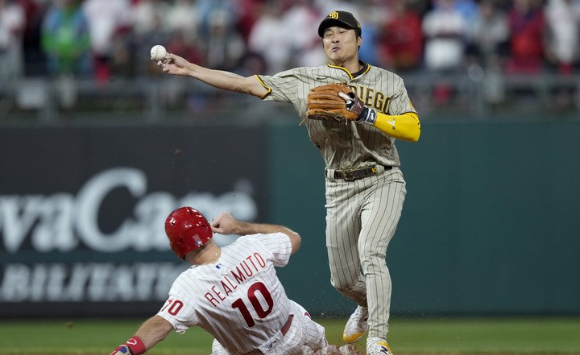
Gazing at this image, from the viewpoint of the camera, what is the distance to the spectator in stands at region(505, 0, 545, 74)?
43.3 feet

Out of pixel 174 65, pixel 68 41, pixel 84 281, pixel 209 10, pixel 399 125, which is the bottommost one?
pixel 84 281

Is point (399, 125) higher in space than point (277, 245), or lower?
higher

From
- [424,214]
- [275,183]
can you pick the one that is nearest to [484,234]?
[424,214]

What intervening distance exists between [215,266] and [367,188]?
5.71 ft

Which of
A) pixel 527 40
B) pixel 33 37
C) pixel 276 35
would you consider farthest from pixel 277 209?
pixel 33 37

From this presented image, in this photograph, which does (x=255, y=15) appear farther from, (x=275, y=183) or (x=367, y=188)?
(x=367, y=188)

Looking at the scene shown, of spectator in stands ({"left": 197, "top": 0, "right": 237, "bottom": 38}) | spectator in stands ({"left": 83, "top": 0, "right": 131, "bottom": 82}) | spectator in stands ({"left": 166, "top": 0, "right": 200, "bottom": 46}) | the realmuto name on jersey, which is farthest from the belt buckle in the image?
spectator in stands ({"left": 83, "top": 0, "right": 131, "bottom": 82})

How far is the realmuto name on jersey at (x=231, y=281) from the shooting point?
602cm

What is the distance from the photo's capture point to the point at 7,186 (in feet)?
41.5

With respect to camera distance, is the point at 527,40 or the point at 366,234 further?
the point at 527,40

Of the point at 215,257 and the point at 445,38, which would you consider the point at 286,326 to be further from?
the point at 445,38

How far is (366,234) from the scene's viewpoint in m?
7.11

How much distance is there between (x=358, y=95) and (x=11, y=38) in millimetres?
7923

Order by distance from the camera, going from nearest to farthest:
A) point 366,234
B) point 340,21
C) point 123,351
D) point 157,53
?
point 123,351 → point 157,53 → point 366,234 → point 340,21
